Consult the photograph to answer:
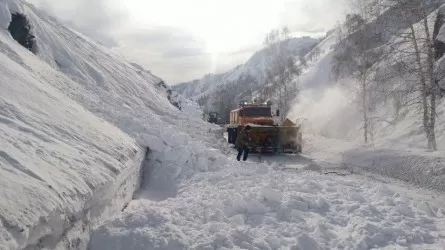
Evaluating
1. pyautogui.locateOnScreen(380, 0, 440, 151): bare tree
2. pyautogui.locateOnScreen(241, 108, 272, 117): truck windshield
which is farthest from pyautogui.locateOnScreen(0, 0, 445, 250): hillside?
pyautogui.locateOnScreen(241, 108, 272, 117): truck windshield

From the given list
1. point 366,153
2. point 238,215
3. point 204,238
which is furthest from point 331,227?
point 366,153

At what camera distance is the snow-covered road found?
19.5 feet

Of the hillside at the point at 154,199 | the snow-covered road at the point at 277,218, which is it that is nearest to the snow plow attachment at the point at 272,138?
the hillside at the point at 154,199

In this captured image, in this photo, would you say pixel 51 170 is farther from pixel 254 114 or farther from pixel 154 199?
pixel 254 114

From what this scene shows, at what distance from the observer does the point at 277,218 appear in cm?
727

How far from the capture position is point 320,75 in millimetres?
82062

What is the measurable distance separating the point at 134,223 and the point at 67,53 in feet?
60.5

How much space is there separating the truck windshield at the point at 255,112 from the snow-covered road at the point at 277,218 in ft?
34.6

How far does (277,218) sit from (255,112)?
13.6m

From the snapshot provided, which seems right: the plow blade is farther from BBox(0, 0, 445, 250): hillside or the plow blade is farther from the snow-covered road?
the snow-covered road

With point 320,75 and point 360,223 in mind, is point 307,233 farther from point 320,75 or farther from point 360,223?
point 320,75

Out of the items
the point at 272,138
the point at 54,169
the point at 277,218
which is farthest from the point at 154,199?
the point at 272,138

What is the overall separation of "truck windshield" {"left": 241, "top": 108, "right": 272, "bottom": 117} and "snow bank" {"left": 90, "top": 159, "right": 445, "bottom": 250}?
11.0 metres

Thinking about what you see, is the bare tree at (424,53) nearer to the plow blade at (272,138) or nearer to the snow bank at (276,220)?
the plow blade at (272,138)
